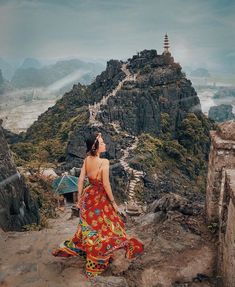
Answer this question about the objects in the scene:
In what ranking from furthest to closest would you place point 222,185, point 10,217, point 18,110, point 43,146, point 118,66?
point 18,110 → point 118,66 → point 43,146 → point 10,217 → point 222,185

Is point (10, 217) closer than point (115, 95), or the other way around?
point (10, 217)

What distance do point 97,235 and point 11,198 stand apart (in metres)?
6.20

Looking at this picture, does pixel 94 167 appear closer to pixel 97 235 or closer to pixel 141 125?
pixel 97 235

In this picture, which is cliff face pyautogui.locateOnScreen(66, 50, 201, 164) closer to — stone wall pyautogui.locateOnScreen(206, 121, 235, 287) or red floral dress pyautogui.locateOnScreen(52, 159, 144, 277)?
stone wall pyautogui.locateOnScreen(206, 121, 235, 287)

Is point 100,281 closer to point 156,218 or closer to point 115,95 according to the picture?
point 156,218

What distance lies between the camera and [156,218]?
8.64 meters

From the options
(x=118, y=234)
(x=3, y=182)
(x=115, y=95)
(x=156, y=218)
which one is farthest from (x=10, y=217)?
(x=115, y=95)

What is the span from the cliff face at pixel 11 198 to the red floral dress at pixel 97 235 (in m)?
4.15

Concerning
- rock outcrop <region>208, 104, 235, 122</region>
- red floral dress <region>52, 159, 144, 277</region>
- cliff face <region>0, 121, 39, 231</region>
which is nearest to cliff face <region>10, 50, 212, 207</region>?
Result: cliff face <region>0, 121, 39, 231</region>

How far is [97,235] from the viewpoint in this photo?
238 inches

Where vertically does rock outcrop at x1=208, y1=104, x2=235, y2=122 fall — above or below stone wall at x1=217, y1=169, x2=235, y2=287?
above

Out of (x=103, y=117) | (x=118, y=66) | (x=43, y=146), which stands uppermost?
(x=118, y=66)

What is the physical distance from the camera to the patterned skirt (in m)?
5.98

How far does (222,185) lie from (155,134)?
4439 centimetres
